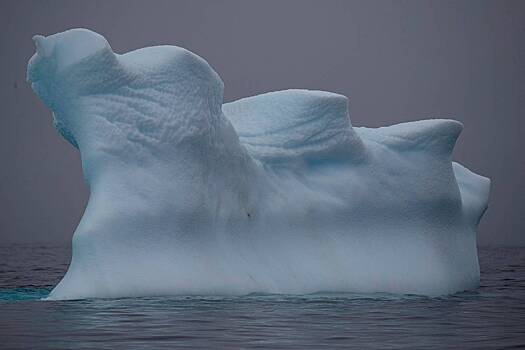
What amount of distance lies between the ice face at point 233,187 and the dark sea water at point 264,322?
22.6 inches

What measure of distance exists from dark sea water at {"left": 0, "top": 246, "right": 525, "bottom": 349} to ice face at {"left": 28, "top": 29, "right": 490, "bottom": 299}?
573mm

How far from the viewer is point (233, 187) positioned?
1609 cm

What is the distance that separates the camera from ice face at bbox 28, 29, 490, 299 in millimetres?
15016

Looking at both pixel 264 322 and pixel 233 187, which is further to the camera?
pixel 233 187

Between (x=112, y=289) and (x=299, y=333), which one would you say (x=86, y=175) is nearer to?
(x=112, y=289)

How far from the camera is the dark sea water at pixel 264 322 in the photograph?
10.4 m

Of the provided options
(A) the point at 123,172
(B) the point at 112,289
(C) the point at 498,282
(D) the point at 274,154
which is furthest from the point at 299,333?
(C) the point at 498,282

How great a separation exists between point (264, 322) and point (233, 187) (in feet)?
13.9

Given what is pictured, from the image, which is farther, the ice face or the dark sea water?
the ice face

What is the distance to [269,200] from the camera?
1661 centimetres

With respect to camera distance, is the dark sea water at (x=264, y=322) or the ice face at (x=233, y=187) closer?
the dark sea water at (x=264, y=322)

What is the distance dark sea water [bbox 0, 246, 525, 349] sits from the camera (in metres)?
10.4

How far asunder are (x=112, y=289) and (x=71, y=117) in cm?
287

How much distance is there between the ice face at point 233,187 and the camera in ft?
49.3
